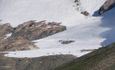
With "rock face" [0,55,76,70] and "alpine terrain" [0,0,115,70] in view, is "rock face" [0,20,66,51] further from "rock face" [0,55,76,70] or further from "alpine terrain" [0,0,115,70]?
"rock face" [0,55,76,70]

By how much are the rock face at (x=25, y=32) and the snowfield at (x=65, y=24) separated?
4.05m

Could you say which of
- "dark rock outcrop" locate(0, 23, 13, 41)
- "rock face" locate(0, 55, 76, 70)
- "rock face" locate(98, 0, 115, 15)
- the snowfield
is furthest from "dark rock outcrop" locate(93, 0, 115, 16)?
"rock face" locate(0, 55, 76, 70)

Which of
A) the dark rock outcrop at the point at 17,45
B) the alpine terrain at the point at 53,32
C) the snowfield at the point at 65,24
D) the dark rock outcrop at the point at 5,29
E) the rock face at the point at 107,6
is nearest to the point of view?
the alpine terrain at the point at 53,32

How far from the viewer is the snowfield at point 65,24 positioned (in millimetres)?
122938

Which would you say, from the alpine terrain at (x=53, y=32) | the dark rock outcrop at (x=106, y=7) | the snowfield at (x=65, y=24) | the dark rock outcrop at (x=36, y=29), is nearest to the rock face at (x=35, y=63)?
the alpine terrain at (x=53, y=32)

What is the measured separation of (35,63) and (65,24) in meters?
66.5

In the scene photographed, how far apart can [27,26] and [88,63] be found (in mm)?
112252

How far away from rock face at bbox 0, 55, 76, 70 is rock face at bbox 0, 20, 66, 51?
3021cm

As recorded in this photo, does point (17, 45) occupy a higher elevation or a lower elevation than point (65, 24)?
higher

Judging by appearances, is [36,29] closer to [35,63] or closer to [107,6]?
[107,6]

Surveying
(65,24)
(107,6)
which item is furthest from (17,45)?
(107,6)

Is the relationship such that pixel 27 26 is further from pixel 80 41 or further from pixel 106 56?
pixel 106 56

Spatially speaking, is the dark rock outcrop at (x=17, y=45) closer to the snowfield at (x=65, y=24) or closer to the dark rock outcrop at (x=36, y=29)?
the snowfield at (x=65, y=24)

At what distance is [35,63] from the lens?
349 ft
